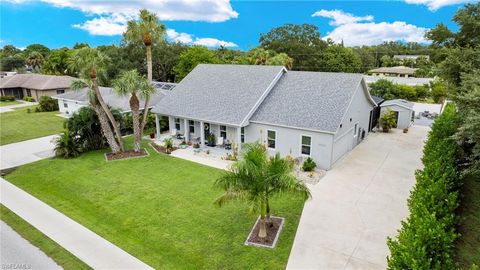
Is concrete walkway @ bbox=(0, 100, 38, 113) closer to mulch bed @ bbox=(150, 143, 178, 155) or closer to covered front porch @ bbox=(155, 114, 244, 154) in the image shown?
covered front porch @ bbox=(155, 114, 244, 154)

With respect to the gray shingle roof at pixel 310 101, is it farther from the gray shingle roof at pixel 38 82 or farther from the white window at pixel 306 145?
the gray shingle roof at pixel 38 82

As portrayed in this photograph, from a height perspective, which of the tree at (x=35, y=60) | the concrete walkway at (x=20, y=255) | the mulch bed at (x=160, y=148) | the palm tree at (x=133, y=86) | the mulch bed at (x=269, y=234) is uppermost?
the tree at (x=35, y=60)

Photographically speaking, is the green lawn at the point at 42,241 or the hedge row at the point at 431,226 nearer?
the hedge row at the point at 431,226

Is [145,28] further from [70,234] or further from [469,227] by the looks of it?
[469,227]

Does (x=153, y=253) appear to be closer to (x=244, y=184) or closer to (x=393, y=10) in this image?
(x=244, y=184)

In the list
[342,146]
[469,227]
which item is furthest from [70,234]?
[342,146]

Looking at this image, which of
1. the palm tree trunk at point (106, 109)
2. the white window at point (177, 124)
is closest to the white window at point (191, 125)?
the white window at point (177, 124)

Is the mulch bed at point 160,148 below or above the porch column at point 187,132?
below
